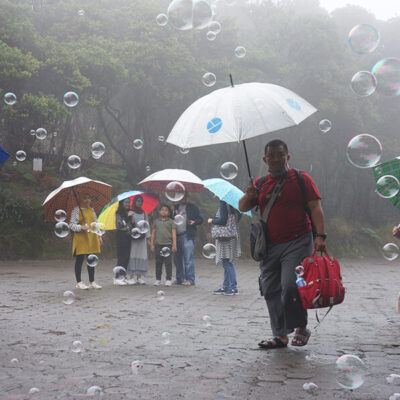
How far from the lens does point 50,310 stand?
7.58 meters

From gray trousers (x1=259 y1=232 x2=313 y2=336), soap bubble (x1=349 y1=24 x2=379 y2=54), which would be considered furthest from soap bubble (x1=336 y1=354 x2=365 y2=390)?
soap bubble (x1=349 y1=24 x2=379 y2=54)

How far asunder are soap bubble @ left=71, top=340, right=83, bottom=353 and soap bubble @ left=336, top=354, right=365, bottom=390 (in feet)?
6.91

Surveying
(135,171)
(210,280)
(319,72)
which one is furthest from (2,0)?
(319,72)

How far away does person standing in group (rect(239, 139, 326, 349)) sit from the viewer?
502cm

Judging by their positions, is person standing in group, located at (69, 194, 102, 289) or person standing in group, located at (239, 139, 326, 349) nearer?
person standing in group, located at (239, 139, 326, 349)

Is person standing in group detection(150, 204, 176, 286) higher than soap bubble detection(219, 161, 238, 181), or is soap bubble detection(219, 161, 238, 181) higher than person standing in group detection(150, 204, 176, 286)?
soap bubble detection(219, 161, 238, 181)

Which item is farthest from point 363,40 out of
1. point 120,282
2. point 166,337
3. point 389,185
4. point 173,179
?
point 120,282

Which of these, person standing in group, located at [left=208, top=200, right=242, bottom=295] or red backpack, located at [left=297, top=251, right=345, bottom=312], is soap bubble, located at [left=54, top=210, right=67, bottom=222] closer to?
person standing in group, located at [left=208, top=200, right=242, bottom=295]

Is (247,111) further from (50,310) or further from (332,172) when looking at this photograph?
(332,172)

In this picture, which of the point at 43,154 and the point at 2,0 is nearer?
the point at 2,0

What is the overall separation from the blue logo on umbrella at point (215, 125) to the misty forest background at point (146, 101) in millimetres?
12895

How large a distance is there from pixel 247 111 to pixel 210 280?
7621mm

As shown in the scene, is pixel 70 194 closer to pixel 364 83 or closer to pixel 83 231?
pixel 83 231

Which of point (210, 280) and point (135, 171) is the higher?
point (135, 171)
